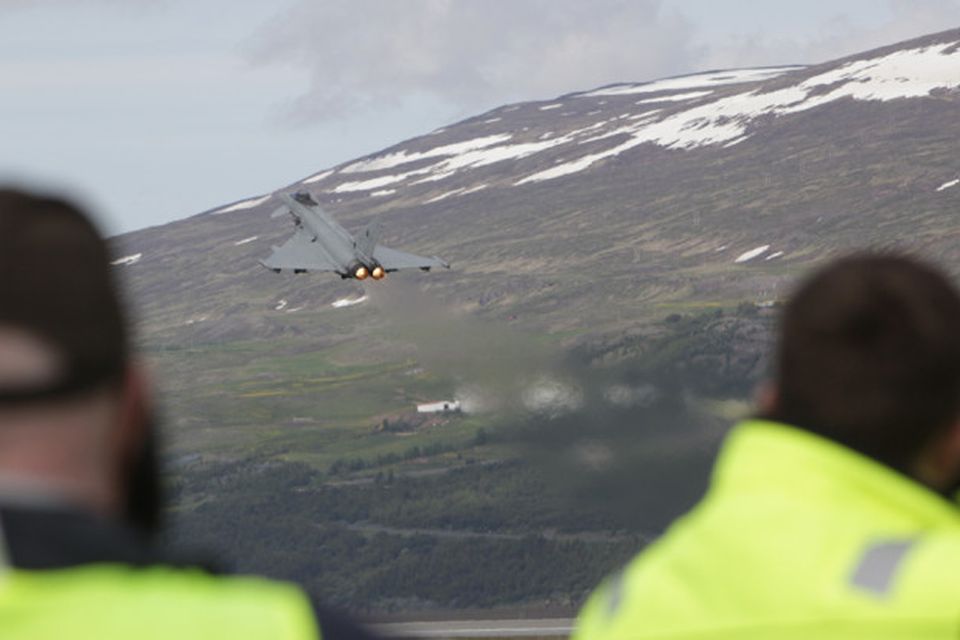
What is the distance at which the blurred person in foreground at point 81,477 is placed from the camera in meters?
5.79

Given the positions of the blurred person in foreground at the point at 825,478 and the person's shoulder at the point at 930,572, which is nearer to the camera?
the person's shoulder at the point at 930,572

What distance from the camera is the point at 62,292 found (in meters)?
6.63

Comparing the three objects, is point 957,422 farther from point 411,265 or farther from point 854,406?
point 411,265

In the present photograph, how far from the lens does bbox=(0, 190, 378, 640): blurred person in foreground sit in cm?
579

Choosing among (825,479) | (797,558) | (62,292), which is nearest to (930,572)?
(797,558)

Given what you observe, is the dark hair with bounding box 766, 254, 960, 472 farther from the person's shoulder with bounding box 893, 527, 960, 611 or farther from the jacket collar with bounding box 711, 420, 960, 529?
the person's shoulder with bounding box 893, 527, 960, 611

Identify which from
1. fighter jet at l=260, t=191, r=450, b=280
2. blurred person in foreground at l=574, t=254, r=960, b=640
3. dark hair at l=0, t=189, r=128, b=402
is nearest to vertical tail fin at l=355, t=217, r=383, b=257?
fighter jet at l=260, t=191, r=450, b=280

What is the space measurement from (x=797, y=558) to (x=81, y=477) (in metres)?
3.35

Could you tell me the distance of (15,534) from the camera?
6.04 metres

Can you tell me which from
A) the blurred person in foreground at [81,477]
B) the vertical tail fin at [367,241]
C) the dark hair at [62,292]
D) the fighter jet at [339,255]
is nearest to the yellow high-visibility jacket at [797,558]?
the blurred person in foreground at [81,477]

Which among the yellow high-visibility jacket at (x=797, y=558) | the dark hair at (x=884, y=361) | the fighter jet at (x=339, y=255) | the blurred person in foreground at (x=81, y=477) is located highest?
the blurred person in foreground at (x=81, y=477)

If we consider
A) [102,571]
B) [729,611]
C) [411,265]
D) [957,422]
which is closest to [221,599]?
[102,571]

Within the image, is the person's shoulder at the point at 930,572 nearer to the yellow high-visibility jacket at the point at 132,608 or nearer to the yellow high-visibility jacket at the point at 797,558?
the yellow high-visibility jacket at the point at 797,558

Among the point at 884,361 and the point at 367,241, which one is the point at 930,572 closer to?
the point at 884,361
